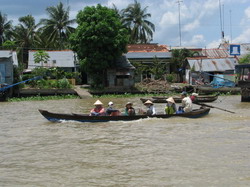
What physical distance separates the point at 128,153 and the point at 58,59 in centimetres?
3010

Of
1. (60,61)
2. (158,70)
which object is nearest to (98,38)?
(158,70)

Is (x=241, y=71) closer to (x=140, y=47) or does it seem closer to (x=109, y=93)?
(x=109, y=93)

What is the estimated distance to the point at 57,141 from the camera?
38.9 feet

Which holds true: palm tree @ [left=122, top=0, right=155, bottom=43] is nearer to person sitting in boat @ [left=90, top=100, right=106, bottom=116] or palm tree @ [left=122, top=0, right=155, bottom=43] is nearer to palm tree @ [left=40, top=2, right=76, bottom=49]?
palm tree @ [left=40, top=2, right=76, bottom=49]

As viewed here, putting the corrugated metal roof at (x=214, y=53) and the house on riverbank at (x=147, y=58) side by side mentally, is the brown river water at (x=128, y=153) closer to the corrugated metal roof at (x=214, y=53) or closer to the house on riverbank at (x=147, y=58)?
the house on riverbank at (x=147, y=58)

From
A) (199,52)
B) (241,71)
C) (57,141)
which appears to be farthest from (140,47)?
(57,141)

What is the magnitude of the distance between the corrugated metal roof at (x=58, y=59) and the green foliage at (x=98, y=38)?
5.58 metres

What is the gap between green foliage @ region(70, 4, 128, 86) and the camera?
3197 cm

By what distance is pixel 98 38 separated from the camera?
104 feet

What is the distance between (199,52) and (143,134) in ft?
111

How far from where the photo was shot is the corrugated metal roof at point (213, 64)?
37875 mm

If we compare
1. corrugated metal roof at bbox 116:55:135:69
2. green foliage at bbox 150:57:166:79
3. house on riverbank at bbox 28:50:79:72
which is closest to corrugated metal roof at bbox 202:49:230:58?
green foliage at bbox 150:57:166:79

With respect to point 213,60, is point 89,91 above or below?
below

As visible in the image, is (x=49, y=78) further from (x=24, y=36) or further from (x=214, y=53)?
(x=214, y=53)
